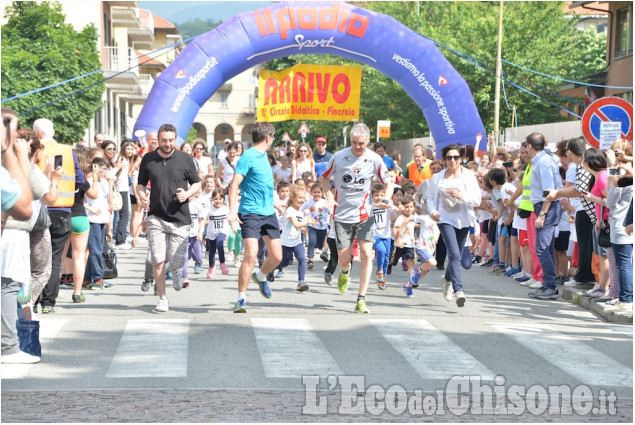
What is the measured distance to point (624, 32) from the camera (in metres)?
33.5

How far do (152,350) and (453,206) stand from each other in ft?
14.6

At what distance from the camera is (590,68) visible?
50.8 meters

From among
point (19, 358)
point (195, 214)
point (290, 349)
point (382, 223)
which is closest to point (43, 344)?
point (19, 358)

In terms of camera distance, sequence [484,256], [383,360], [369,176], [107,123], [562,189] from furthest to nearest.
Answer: [107,123] → [484,256] → [562,189] → [369,176] → [383,360]

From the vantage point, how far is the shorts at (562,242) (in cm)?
1396

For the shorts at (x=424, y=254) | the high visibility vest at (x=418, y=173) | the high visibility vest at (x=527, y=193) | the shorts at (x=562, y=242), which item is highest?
the high visibility vest at (x=418, y=173)

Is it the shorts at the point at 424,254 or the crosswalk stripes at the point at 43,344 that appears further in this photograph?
the shorts at the point at 424,254

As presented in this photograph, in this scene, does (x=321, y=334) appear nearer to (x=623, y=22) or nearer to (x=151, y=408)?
(x=151, y=408)

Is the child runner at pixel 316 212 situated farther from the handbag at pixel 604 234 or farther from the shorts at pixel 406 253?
the handbag at pixel 604 234

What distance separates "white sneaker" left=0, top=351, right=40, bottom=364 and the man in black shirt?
2.95m

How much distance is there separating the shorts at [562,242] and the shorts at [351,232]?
12.0 ft

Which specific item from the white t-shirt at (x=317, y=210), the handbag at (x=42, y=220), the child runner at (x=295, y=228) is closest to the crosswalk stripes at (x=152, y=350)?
the handbag at (x=42, y=220)

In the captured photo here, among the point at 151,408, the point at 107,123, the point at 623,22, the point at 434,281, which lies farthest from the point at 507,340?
the point at 107,123

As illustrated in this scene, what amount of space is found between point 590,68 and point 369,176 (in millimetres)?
41861
